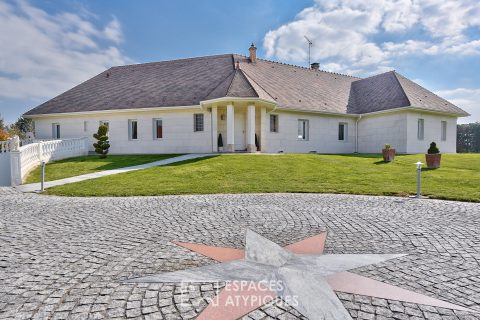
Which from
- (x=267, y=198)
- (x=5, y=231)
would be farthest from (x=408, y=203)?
(x=5, y=231)

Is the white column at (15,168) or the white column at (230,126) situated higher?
the white column at (230,126)

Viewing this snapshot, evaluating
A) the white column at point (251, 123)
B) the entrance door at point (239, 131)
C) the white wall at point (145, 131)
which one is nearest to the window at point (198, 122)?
the white wall at point (145, 131)

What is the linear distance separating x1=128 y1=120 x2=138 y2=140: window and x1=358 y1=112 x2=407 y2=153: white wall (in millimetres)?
19368

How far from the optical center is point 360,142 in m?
25.5

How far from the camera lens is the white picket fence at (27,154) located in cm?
1166

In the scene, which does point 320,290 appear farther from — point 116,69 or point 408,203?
point 116,69

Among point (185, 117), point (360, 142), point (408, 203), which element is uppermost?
point (185, 117)

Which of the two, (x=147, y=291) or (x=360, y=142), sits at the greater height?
(x=360, y=142)

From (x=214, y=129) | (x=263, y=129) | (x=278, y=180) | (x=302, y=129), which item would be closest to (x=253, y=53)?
(x=302, y=129)

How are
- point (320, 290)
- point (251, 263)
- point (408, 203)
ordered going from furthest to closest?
point (408, 203)
point (251, 263)
point (320, 290)

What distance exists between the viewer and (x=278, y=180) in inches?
449

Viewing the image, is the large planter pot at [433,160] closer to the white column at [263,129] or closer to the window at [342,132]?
the white column at [263,129]

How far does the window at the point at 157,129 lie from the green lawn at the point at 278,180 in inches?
322

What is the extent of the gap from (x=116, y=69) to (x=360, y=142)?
2486 cm
